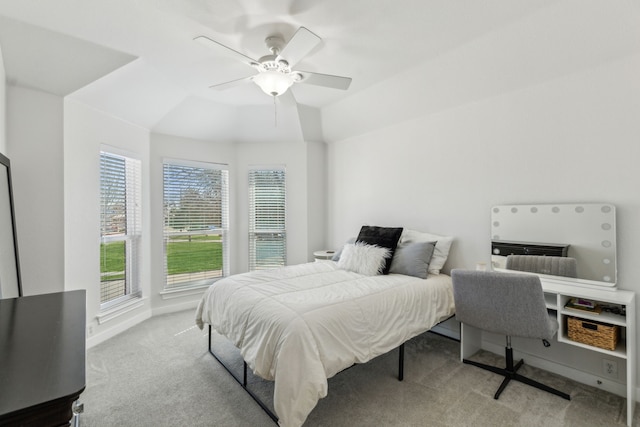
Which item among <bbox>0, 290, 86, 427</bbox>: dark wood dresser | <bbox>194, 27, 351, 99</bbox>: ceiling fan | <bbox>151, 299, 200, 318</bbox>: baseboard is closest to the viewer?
<bbox>0, 290, 86, 427</bbox>: dark wood dresser

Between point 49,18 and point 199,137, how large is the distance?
2178mm

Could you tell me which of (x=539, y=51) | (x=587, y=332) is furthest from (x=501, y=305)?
(x=539, y=51)

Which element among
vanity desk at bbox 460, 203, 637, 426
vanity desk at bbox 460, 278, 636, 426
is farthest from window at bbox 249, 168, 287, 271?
vanity desk at bbox 460, 278, 636, 426

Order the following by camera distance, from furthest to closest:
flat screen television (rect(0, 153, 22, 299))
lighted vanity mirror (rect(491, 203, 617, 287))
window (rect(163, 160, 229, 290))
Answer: window (rect(163, 160, 229, 290)), lighted vanity mirror (rect(491, 203, 617, 287)), flat screen television (rect(0, 153, 22, 299))

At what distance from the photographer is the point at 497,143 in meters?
2.83

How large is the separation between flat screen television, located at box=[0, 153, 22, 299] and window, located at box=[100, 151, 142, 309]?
110 centimetres

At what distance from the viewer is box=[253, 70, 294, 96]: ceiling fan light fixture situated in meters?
2.29

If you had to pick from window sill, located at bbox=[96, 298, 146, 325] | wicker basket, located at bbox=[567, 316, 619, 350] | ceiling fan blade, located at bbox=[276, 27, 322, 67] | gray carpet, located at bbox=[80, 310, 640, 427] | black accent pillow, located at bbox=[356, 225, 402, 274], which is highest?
ceiling fan blade, located at bbox=[276, 27, 322, 67]

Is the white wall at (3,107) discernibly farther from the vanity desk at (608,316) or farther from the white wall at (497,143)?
the vanity desk at (608,316)

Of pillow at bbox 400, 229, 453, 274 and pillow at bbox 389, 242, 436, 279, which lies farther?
pillow at bbox 400, 229, 453, 274

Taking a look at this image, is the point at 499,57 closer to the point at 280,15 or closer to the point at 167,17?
the point at 280,15

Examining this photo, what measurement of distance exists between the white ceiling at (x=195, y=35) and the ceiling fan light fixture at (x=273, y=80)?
0.33 metres

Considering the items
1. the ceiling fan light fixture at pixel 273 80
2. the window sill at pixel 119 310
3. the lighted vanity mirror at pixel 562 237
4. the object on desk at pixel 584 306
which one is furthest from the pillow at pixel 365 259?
the window sill at pixel 119 310

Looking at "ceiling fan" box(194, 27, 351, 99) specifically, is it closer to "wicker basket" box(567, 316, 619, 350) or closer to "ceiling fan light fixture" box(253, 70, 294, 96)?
"ceiling fan light fixture" box(253, 70, 294, 96)
